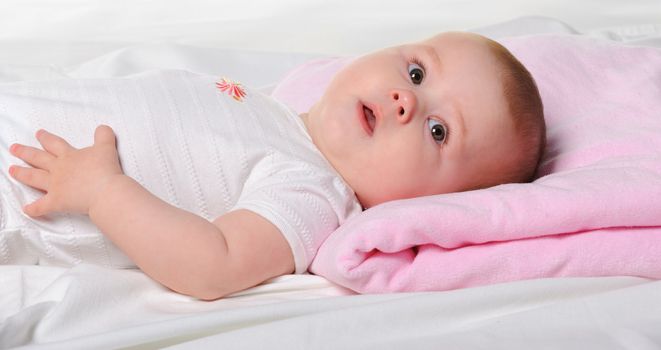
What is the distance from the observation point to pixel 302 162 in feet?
4.76

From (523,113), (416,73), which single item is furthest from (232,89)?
(523,113)

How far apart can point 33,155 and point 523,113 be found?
28.5 inches

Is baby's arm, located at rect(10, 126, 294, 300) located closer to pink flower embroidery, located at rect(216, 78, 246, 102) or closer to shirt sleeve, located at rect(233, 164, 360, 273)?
shirt sleeve, located at rect(233, 164, 360, 273)

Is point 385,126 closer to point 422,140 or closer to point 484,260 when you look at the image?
point 422,140

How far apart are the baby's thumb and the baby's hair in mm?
587

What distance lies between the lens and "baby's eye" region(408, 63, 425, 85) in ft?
4.98

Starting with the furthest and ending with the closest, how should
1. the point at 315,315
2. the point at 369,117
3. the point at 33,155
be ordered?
the point at 369,117 < the point at 33,155 < the point at 315,315

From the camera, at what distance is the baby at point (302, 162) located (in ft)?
4.22

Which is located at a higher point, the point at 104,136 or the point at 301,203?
the point at 104,136

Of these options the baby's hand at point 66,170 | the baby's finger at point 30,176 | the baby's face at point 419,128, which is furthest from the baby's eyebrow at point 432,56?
the baby's finger at point 30,176

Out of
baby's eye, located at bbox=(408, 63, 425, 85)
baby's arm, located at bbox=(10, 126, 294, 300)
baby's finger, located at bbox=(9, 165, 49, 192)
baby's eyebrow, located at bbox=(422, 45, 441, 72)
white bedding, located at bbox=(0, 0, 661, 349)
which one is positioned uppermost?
baby's eyebrow, located at bbox=(422, 45, 441, 72)

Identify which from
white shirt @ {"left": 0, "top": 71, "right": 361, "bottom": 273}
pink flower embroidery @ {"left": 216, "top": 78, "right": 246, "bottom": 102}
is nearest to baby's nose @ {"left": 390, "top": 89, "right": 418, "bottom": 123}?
white shirt @ {"left": 0, "top": 71, "right": 361, "bottom": 273}

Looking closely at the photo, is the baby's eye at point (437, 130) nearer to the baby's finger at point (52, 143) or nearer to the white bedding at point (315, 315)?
the white bedding at point (315, 315)

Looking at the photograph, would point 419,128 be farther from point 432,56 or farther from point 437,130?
point 432,56
